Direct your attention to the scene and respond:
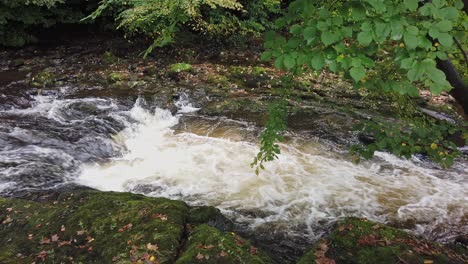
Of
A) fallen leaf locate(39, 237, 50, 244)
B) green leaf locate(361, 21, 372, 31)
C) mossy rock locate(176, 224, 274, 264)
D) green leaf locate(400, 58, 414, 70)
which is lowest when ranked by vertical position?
fallen leaf locate(39, 237, 50, 244)

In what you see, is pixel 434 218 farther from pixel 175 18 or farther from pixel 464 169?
pixel 175 18

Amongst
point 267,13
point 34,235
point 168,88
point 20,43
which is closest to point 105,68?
point 168,88

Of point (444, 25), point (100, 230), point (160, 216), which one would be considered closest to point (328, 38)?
point (444, 25)

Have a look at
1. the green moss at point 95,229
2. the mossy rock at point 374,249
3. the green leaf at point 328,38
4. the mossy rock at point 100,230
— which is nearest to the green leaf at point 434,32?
the green leaf at point 328,38

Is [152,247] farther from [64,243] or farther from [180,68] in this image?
[180,68]

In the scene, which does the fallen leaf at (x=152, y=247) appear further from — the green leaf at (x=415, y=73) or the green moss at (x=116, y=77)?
the green moss at (x=116, y=77)

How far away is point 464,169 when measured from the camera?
7160 millimetres

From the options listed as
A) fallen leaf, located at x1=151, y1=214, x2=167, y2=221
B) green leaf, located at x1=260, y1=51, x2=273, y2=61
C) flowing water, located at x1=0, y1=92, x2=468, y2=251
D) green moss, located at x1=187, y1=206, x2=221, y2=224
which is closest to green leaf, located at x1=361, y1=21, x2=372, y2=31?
green leaf, located at x1=260, y1=51, x2=273, y2=61

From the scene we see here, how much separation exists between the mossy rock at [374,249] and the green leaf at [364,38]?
2.44 metres

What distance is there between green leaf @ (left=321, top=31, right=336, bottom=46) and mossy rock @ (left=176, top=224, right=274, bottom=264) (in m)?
2.35

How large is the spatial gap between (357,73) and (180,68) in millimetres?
11131

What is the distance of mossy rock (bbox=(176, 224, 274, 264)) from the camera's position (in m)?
3.36

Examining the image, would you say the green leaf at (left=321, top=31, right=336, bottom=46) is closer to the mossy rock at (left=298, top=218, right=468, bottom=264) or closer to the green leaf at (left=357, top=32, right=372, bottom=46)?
the green leaf at (left=357, top=32, right=372, bottom=46)

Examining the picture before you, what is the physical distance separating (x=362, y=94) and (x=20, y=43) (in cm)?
1237
